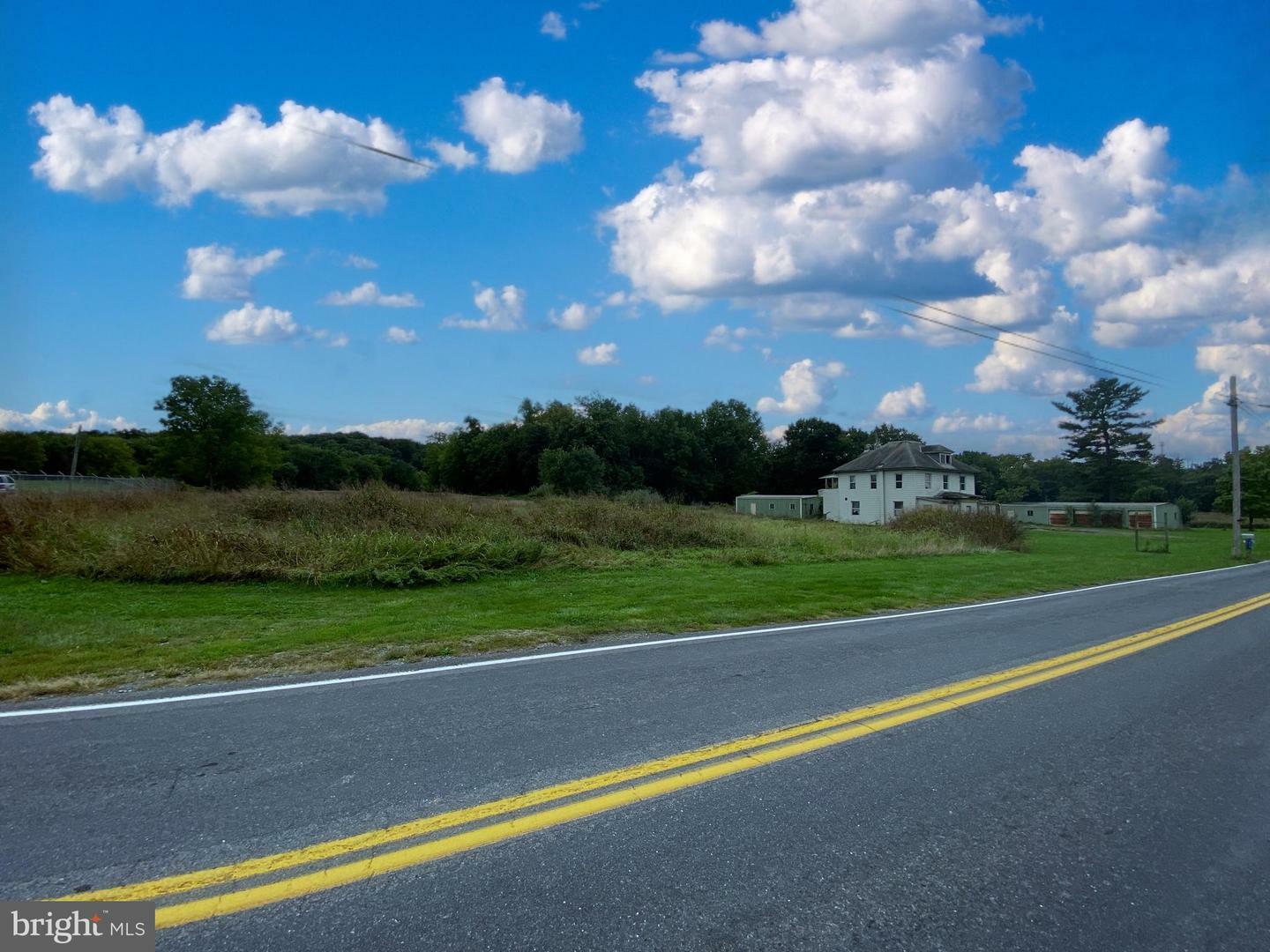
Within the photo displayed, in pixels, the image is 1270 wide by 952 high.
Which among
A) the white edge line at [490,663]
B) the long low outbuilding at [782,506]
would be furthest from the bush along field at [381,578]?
the long low outbuilding at [782,506]

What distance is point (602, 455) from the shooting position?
74312 millimetres

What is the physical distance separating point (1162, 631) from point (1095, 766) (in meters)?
7.25

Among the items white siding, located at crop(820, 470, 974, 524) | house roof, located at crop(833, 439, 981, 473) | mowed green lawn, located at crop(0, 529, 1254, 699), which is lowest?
mowed green lawn, located at crop(0, 529, 1254, 699)

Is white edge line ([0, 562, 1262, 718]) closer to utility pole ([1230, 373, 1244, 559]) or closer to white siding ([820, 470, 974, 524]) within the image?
utility pole ([1230, 373, 1244, 559])

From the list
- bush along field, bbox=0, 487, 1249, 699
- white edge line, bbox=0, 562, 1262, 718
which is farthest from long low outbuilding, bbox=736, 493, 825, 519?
white edge line, bbox=0, 562, 1262, 718

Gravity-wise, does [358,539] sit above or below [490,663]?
above

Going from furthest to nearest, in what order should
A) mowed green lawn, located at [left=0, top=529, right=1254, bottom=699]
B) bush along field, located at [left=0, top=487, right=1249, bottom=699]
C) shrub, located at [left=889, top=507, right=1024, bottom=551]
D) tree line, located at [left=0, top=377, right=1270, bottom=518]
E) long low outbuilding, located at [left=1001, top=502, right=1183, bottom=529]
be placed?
long low outbuilding, located at [left=1001, top=502, right=1183, bottom=529] → tree line, located at [left=0, top=377, right=1270, bottom=518] → shrub, located at [left=889, top=507, right=1024, bottom=551] → bush along field, located at [left=0, top=487, right=1249, bottom=699] → mowed green lawn, located at [left=0, top=529, right=1254, bottom=699]

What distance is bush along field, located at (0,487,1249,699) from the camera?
8438 millimetres

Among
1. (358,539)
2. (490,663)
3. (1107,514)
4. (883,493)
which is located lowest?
(490,663)

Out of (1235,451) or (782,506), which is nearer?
(1235,451)

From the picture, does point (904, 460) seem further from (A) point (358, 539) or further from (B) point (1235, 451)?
(A) point (358, 539)

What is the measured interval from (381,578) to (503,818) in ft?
38.2

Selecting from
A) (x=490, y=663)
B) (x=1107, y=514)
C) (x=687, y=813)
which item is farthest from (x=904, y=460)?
(x=687, y=813)

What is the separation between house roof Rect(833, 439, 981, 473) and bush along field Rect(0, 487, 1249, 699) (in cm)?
3855
